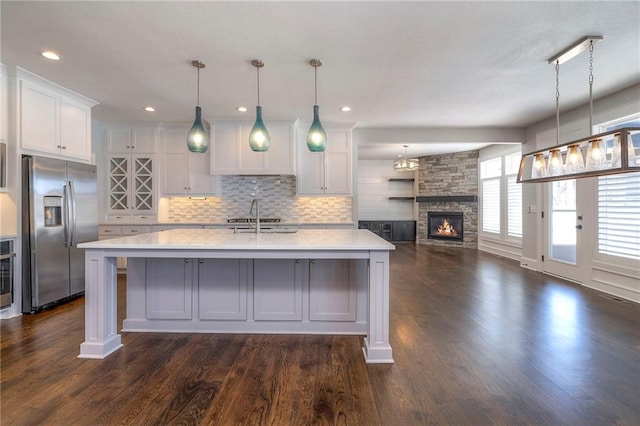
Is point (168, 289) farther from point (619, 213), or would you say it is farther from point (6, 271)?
point (619, 213)

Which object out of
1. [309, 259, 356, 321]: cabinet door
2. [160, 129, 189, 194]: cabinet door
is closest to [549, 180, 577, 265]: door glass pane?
[309, 259, 356, 321]: cabinet door

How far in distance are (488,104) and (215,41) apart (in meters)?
3.52

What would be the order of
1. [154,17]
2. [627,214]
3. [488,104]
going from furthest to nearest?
[488,104] < [627,214] < [154,17]

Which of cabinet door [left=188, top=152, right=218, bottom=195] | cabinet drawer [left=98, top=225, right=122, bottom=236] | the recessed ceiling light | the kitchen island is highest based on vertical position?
the recessed ceiling light

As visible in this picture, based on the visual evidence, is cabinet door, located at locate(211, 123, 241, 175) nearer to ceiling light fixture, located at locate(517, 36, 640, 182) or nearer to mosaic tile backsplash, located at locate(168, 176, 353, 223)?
mosaic tile backsplash, located at locate(168, 176, 353, 223)

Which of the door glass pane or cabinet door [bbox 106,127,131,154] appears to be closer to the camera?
the door glass pane

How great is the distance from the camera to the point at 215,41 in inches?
102

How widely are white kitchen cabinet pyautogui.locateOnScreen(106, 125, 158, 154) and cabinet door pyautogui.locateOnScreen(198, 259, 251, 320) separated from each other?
10.9ft

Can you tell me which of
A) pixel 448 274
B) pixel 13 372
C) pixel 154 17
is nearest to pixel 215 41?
pixel 154 17

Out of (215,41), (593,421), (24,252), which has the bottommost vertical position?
(593,421)

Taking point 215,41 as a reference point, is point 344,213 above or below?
below

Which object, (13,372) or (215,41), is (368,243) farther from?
(13,372)

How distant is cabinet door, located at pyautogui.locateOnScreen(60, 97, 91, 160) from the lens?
12.4ft

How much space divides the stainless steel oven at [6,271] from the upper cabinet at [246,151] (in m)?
2.56
